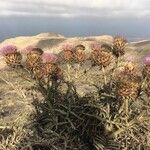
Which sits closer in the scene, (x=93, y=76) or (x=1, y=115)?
(x=93, y=76)

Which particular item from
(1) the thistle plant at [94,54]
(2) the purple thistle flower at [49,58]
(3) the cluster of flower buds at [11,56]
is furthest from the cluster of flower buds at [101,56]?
(3) the cluster of flower buds at [11,56]

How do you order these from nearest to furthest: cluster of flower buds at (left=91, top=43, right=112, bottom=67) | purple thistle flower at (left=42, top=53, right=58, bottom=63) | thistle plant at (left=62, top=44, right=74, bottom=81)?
1. cluster of flower buds at (left=91, top=43, right=112, bottom=67)
2. purple thistle flower at (left=42, top=53, right=58, bottom=63)
3. thistle plant at (left=62, top=44, right=74, bottom=81)

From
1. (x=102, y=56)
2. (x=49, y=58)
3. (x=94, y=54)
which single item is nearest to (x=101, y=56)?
(x=102, y=56)

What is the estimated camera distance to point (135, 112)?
21.4 feet

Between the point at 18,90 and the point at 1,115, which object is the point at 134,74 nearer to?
the point at 18,90

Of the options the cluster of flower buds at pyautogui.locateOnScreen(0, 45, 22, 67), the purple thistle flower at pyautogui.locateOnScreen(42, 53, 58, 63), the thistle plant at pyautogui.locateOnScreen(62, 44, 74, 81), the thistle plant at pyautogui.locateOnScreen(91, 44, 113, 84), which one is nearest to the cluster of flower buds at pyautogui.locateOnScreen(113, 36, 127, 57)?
the thistle plant at pyautogui.locateOnScreen(91, 44, 113, 84)

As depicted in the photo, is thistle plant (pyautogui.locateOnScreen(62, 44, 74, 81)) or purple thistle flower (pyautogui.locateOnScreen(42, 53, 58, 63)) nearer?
purple thistle flower (pyautogui.locateOnScreen(42, 53, 58, 63))

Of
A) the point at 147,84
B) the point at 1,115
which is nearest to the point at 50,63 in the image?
the point at 147,84

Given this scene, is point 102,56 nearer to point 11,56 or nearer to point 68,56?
point 68,56

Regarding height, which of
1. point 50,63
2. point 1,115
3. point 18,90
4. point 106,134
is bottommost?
point 1,115

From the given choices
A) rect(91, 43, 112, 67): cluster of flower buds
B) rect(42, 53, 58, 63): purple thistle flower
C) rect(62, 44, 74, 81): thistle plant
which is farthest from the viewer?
rect(62, 44, 74, 81): thistle plant

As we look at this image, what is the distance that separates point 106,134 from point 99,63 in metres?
0.91

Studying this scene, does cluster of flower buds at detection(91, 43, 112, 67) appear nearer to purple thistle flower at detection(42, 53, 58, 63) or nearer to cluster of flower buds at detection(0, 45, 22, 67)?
purple thistle flower at detection(42, 53, 58, 63)

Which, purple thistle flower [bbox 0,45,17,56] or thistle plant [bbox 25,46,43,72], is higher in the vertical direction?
purple thistle flower [bbox 0,45,17,56]
